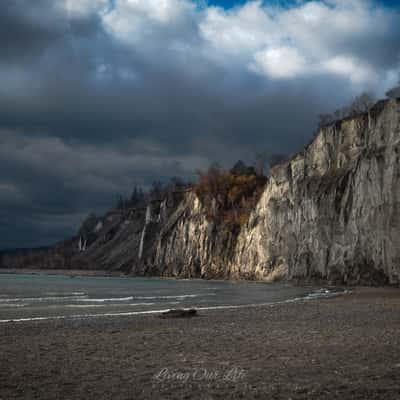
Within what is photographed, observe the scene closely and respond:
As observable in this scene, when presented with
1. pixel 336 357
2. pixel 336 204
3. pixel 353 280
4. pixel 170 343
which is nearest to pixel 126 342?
pixel 170 343

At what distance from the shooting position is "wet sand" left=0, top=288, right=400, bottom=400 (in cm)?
888

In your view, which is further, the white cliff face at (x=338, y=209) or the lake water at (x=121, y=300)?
the white cliff face at (x=338, y=209)

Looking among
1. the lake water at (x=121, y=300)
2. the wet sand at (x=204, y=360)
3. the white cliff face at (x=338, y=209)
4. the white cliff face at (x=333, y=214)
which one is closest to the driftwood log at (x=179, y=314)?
the wet sand at (x=204, y=360)

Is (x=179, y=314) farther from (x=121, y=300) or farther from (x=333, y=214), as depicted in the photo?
(x=333, y=214)

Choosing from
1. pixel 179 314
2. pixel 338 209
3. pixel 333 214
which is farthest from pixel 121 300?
pixel 333 214

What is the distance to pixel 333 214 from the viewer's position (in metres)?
65.3

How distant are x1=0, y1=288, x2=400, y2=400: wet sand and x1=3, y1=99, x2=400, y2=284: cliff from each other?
34881 millimetres

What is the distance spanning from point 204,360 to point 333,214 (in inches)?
2206

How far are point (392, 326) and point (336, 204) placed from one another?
47873 millimetres

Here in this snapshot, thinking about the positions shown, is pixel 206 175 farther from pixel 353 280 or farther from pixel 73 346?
pixel 73 346

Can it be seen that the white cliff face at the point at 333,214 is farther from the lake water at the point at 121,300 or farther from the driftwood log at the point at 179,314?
the driftwood log at the point at 179,314

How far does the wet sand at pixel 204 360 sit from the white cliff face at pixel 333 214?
114 feet

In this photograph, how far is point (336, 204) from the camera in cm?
6494

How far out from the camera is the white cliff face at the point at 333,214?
5319 cm
